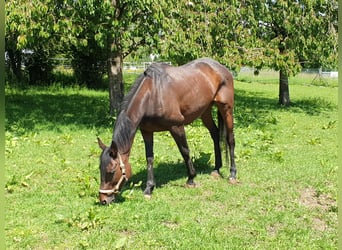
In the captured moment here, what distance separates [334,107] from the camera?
1426 cm

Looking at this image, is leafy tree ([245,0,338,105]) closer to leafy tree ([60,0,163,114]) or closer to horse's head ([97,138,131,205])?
leafy tree ([60,0,163,114])

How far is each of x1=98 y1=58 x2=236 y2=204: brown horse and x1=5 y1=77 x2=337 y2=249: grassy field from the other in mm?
350

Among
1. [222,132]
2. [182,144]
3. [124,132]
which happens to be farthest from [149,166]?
[222,132]

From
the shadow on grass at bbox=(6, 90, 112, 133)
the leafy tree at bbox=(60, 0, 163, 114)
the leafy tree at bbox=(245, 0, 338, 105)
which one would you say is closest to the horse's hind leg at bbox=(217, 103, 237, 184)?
the leafy tree at bbox=(60, 0, 163, 114)

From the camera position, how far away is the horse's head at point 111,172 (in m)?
4.30

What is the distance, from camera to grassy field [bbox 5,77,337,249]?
12.6ft

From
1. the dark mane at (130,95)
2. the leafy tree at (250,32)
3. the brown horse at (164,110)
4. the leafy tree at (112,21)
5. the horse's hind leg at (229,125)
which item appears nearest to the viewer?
the brown horse at (164,110)

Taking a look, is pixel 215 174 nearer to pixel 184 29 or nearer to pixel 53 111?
pixel 184 29

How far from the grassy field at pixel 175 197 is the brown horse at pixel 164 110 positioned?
13.8 inches

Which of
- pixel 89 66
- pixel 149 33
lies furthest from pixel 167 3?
pixel 89 66

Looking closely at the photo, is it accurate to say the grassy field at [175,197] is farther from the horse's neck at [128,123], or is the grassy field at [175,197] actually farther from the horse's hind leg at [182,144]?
the horse's neck at [128,123]

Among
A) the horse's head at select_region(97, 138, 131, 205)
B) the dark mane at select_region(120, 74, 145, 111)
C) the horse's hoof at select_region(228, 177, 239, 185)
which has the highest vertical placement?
the dark mane at select_region(120, 74, 145, 111)

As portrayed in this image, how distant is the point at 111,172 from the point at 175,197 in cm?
106

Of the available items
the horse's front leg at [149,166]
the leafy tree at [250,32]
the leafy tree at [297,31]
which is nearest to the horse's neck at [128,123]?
the horse's front leg at [149,166]
